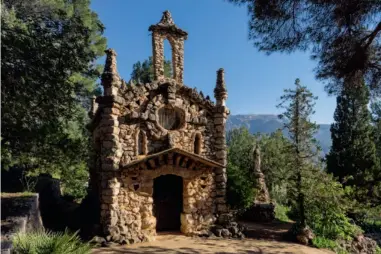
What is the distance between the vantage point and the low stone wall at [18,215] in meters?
8.18

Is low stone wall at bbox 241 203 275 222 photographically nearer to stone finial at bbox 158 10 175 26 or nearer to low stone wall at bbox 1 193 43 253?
stone finial at bbox 158 10 175 26

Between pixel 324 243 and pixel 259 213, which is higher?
pixel 259 213

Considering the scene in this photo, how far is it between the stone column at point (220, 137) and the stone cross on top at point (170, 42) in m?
1.62

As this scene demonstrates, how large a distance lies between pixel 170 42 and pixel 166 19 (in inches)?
37.1

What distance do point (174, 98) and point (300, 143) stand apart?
216 inches

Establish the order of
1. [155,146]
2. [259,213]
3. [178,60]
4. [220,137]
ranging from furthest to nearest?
[259,213] < [178,60] < [220,137] < [155,146]

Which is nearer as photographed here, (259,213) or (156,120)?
(156,120)

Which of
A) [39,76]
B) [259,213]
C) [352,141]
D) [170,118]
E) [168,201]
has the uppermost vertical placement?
[39,76]

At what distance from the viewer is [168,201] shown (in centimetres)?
1255

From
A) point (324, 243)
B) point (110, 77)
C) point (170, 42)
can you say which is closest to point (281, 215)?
point (324, 243)

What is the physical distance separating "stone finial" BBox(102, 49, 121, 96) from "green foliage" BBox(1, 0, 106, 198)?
63 cm

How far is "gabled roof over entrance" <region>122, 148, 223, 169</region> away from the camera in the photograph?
10.9 metres

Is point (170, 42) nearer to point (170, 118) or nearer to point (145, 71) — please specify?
point (170, 118)

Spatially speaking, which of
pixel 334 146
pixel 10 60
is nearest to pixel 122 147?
pixel 10 60
